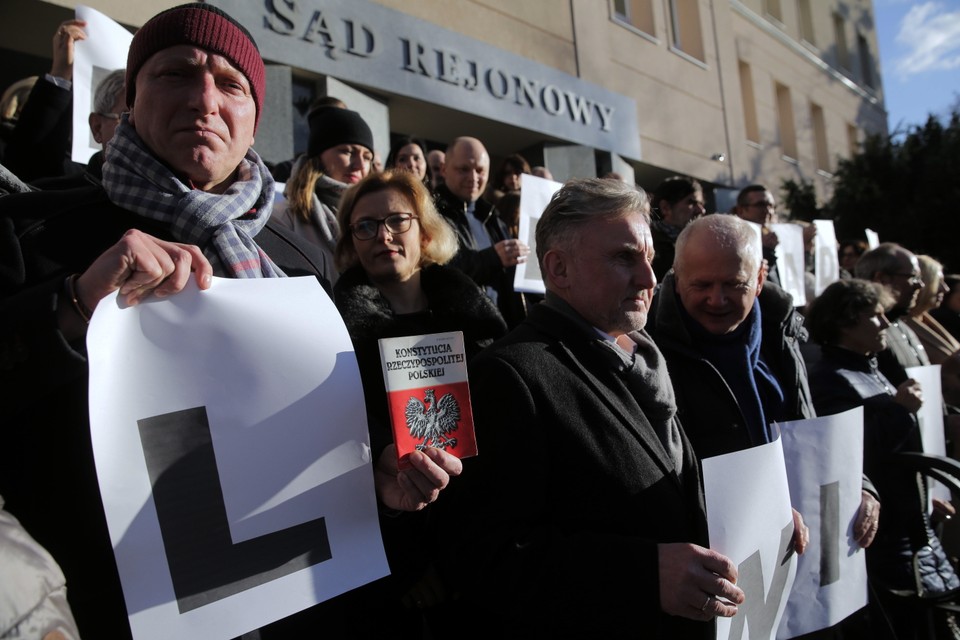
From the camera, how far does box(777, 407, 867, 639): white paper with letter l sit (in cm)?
207

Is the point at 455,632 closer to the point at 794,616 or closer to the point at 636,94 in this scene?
the point at 794,616

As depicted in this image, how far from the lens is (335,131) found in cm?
333

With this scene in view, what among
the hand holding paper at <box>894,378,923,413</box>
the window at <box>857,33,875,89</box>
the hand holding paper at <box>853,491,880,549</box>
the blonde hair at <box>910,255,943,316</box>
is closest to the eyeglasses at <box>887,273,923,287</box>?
the blonde hair at <box>910,255,943,316</box>

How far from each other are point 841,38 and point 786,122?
526 cm

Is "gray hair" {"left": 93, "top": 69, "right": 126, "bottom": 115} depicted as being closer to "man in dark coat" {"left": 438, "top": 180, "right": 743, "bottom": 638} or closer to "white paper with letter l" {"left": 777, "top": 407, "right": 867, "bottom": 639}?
"man in dark coat" {"left": 438, "top": 180, "right": 743, "bottom": 638}

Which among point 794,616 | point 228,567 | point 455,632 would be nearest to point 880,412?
point 794,616

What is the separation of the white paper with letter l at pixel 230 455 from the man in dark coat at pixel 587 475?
1.36 ft

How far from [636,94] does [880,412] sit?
9.26m

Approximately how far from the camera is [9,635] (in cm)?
66

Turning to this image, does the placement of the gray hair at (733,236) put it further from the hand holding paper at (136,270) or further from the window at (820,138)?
the window at (820,138)

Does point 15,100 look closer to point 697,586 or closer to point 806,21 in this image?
point 697,586

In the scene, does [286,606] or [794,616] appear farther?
[794,616]

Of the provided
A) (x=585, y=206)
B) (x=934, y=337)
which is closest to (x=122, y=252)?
(x=585, y=206)

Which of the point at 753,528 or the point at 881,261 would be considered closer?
the point at 753,528
